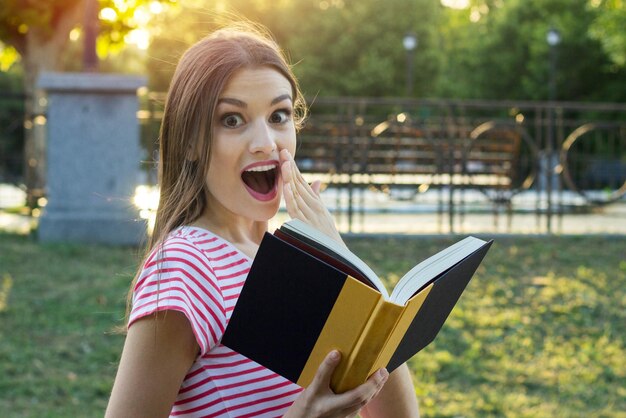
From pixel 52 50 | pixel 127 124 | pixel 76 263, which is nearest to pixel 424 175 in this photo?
pixel 127 124

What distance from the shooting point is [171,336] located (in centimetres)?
144

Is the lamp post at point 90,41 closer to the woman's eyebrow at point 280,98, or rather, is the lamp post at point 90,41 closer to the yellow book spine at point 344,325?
the woman's eyebrow at point 280,98

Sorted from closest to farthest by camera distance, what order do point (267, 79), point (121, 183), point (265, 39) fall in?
point (267, 79) → point (265, 39) → point (121, 183)

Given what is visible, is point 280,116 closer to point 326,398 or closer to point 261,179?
point 261,179

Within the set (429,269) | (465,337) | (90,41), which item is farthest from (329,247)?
(90,41)

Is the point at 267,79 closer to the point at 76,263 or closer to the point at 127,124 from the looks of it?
the point at 76,263

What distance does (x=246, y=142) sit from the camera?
1.60 meters

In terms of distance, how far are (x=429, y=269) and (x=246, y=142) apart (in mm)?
362

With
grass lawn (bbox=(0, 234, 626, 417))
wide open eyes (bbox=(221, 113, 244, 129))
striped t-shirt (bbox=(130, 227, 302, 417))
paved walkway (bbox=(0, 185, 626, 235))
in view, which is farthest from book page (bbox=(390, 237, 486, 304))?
paved walkway (bbox=(0, 185, 626, 235))

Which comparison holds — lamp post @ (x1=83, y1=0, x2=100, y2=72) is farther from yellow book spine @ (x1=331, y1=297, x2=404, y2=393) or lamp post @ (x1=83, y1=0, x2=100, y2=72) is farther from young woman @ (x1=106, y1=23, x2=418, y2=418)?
yellow book spine @ (x1=331, y1=297, x2=404, y2=393)

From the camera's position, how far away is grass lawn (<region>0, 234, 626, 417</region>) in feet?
14.7

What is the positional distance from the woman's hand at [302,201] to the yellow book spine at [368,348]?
24 centimetres

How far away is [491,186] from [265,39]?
9.44 metres

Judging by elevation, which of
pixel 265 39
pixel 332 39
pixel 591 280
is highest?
pixel 332 39
